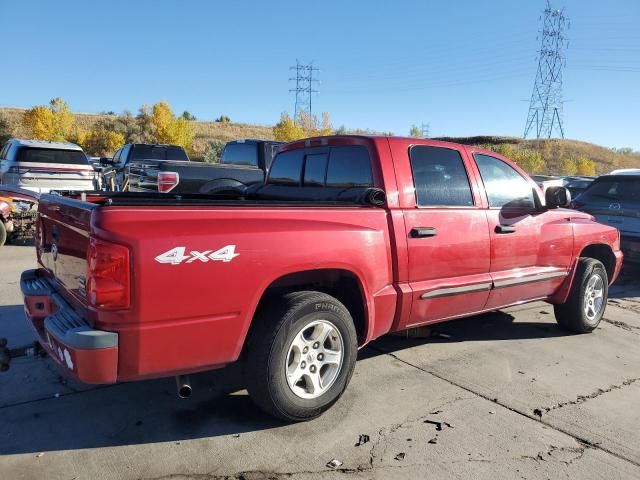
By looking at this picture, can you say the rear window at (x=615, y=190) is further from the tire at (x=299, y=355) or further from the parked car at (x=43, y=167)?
the parked car at (x=43, y=167)

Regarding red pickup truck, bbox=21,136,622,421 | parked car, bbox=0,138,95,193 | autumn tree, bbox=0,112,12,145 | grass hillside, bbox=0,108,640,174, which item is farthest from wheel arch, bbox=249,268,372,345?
grass hillside, bbox=0,108,640,174

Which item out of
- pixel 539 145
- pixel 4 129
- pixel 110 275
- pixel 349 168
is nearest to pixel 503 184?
pixel 349 168

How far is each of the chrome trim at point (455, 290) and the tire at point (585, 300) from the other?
153 centimetres

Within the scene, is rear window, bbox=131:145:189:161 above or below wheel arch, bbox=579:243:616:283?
above

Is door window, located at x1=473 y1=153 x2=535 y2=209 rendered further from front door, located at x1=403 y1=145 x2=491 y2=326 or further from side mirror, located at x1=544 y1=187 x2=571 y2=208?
front door, located at x1=403 y1=145 x2=491 y2=326

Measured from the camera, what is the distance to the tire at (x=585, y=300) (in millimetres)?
5391

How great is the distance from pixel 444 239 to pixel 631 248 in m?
5.44

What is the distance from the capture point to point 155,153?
15.3 meters

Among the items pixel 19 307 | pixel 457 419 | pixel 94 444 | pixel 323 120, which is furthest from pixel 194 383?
pixel 323 120

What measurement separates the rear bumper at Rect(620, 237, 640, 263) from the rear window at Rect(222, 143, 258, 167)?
729 centimetres

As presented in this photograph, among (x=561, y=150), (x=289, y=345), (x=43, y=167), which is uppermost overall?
(x=561, y=150)

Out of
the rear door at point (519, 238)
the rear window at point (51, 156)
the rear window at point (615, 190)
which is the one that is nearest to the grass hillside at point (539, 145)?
the rear window at point (51, 156)

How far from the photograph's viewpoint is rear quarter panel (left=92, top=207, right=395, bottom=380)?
105 inches

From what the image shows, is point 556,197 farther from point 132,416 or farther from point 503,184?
point 132,416
